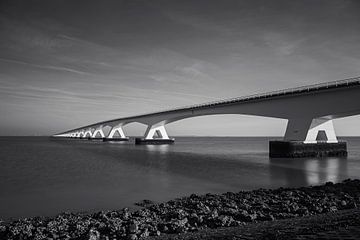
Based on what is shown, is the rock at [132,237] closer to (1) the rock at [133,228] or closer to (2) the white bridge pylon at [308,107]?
(1) the rock at [133,228]

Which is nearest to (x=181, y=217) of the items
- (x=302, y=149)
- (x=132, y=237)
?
(x=132, y=237)

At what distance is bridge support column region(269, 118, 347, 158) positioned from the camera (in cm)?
2773

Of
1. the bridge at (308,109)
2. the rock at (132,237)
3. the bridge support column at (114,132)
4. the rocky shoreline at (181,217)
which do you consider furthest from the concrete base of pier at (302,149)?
the bridge support column at (114,132)

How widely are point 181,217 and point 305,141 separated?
80.4ft

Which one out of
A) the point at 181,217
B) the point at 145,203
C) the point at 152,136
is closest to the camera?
the point at 181,217

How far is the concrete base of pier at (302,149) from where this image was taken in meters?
27.5

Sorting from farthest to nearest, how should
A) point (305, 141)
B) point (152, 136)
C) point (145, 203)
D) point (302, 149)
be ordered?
point (152, 136) < point (305, 141) < point (302, 149) < point (145, 203)

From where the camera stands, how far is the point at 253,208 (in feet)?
27.7

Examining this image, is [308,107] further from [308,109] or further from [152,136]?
[152,136]

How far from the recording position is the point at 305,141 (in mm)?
28219

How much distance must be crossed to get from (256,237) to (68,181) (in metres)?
12.4

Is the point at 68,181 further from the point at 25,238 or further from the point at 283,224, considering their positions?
the point at 283,224

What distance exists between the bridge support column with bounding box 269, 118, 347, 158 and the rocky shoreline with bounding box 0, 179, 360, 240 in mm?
17668

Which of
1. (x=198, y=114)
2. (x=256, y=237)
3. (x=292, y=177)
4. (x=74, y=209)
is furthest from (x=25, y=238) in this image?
(x=198, y=114)
